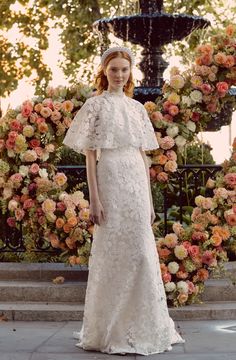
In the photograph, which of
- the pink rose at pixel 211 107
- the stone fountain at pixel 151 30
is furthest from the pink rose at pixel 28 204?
the stone fountain at pixel 151 30

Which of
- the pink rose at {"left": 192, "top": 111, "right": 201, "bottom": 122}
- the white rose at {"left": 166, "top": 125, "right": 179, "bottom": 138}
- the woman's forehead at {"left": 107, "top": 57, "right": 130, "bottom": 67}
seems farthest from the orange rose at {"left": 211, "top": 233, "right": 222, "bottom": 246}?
the woman's forehead at {"left": 107, "top": 57, "right": 130, "bottom": 67}

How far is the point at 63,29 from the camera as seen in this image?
26828 mm

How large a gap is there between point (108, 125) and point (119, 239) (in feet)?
2.88

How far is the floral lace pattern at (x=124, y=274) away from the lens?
8.15 m

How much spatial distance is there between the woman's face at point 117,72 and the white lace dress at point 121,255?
0.15 metres

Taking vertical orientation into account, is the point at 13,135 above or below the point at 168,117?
below

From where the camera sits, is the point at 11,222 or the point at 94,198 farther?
the point at 11,222

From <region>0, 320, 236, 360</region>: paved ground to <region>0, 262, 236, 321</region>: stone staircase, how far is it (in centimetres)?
14

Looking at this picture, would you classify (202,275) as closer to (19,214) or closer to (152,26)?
(19,214)

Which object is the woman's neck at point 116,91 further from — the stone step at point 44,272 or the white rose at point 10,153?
the stone step at point 44,272

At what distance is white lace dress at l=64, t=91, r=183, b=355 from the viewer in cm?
816

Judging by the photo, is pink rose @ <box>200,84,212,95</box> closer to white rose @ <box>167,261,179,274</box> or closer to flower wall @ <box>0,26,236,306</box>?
flower wall @ <box>0,26,236,306</box>

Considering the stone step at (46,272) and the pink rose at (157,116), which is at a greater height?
the pink rose at (157,116)

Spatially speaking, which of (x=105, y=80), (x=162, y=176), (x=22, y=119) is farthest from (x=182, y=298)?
(x=105, y=80)
